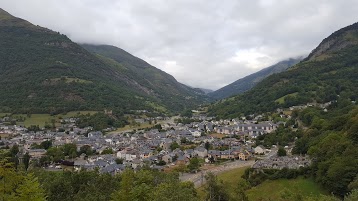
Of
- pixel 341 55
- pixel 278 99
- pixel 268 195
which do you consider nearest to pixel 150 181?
pixel 268 195

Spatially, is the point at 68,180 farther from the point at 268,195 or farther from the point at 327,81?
the point at 327,81

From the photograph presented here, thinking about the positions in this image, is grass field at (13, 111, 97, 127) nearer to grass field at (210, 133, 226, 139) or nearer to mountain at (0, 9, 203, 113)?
mountain at (0, 9, 203, 113)

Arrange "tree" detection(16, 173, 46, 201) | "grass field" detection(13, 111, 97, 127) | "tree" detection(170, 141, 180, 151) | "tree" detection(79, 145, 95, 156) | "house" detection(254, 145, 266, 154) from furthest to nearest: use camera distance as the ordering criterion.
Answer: "grass field" detection(13, 111, 97, 127) < "tree" detection(170, 141, 180, 151) < "tree" detection(79, 145, 95, 156) < "house" detection(254, 145, 266, 154) < "tree" detection(16, 173, 46, 201)

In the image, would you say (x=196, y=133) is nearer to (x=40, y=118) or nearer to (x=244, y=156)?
(x=244, y=156)

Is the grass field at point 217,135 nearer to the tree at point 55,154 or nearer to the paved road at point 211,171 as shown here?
the paved road at point 211,171

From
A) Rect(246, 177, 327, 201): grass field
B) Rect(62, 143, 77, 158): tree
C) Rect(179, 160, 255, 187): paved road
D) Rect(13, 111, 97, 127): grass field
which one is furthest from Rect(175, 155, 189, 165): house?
Rect(13, 111, 97, 127): grass field

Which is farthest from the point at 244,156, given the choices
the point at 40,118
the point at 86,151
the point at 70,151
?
the point at 40,118

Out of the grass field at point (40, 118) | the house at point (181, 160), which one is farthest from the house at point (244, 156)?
the grass field at point (40, 118)
